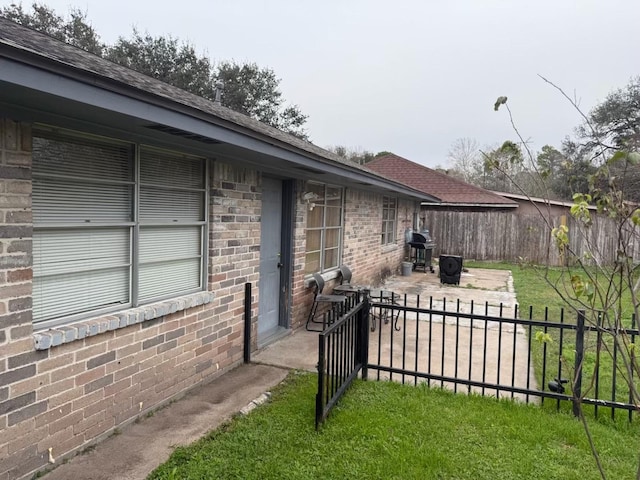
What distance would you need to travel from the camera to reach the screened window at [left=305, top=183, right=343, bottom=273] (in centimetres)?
717

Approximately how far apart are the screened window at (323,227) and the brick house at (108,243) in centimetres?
156

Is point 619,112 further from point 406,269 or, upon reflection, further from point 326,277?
point 326,277

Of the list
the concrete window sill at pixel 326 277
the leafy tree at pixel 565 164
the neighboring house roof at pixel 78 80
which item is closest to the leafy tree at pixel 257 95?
the leafy tree at pixel 565 164

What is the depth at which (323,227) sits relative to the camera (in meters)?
7.67

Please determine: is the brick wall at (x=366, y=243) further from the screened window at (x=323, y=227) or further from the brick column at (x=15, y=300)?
the brick column at (x=15, y=300)

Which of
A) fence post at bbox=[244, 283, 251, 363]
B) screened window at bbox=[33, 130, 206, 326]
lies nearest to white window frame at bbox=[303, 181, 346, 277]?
fence post at bbox=[244, 283, 251, 363]

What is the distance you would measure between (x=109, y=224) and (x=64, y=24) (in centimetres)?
2314

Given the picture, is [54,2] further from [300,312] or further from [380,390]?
[380,390]

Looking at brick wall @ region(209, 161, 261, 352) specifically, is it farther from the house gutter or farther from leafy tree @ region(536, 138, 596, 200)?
leafy tree @ region(536, 138, 596, 200)

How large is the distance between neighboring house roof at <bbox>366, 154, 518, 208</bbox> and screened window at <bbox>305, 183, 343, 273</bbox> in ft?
31.3

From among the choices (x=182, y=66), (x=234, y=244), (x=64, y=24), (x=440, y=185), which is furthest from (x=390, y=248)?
(x=64, y=24)

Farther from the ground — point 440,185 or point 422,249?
point 440,185

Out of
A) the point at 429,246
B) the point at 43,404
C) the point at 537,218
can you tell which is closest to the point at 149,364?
the point at 43,404

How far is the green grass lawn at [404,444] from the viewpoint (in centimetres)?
300
